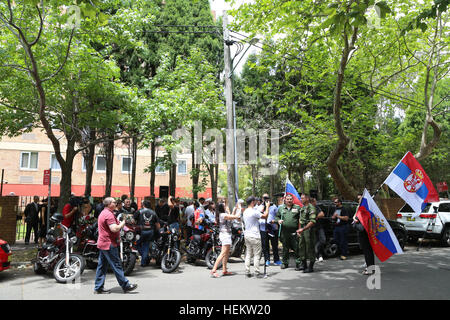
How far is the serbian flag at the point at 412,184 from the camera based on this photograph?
8188mm

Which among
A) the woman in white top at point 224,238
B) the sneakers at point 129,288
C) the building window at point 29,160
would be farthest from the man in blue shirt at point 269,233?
the building window at point 29,160

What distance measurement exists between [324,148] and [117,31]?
452 inches

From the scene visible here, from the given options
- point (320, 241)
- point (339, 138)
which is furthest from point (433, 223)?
point (320, 241)

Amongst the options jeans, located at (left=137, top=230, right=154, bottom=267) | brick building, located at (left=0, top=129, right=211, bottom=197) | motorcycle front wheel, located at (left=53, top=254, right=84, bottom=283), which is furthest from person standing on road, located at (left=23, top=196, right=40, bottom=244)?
brick building, located at (left=0, top=129, right=211, bottom=197)

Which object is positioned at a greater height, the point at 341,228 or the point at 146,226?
the point at 146,226

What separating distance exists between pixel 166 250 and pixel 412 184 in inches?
254

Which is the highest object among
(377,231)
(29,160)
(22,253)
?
(29,160)

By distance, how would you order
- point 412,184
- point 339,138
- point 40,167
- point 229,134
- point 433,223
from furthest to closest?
1. point 40,167
2. point 433,223
3. point 339,138
4. point 229,134
5. point 412,184

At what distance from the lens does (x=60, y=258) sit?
8312 millimetres

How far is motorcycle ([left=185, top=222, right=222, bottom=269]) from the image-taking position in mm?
10211

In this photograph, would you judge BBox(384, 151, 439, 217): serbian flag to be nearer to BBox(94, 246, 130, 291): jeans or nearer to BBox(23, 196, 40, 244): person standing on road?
BBox(94, 246, 130, 291): jeans

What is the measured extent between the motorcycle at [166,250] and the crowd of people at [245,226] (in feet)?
0.67

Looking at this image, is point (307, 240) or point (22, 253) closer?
point (307, 240)

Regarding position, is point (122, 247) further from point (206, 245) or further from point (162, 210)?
point (162, 210)
